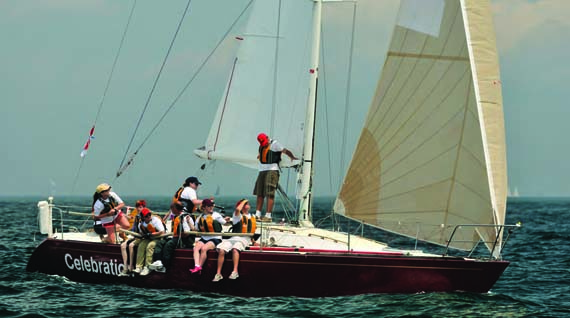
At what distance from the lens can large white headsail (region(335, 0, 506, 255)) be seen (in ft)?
45.5

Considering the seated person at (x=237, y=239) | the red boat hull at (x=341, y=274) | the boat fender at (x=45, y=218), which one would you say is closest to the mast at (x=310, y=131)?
the seated person at (x=237, y=239)

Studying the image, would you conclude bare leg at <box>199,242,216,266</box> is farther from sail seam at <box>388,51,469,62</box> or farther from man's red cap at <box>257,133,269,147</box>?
sail seam at <box>388,51,469,62</box>

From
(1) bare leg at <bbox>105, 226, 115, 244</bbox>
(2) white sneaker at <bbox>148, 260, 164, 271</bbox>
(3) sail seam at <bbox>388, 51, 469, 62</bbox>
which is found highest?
(3) sail seam at <bbox>388, 51, 469, 62</bbox>

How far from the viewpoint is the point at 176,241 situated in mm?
14242

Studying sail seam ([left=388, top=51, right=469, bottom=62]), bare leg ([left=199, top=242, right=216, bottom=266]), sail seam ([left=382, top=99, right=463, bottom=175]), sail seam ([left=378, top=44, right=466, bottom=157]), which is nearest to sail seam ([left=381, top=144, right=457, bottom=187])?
sail seam ([left=382, top=99, right=463, bottom=175])

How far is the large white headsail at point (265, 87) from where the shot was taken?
17078mm

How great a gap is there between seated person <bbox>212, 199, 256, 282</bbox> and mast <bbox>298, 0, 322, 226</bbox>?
7.78 feet

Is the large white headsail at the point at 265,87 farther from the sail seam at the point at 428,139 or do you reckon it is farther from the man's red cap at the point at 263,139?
the sail seam at the point at 428,139

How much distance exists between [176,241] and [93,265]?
74.6 inches

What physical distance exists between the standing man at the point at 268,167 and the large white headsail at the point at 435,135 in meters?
1.90

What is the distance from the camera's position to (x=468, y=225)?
1380cm

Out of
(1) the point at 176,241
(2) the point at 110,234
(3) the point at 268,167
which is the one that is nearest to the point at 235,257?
(1) the point at 176,241

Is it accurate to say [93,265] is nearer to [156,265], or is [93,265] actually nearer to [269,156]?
[156,265]

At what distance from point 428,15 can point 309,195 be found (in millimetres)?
4163
